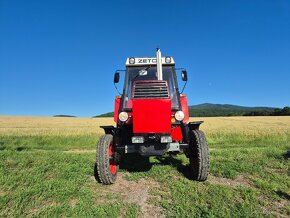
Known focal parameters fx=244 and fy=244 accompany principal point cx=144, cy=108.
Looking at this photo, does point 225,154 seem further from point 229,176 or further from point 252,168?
point 229,176

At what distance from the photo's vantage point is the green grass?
350cm

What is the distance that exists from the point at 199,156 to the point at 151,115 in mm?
1341

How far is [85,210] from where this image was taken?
11.6 ft

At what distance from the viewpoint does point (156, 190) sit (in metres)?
4.44

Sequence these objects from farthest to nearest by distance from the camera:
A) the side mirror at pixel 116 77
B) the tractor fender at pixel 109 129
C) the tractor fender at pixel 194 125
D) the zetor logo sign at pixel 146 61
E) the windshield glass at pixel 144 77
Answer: the zetor logo sign at pixel 146 61 < the side mirror at pixel 116 77 < the windshield glass at pixel 144 77 < the tractor fender at pixel 194 125 < the tractor fender at pixel 109 129

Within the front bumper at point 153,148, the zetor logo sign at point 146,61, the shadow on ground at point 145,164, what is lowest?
the shadow on ground at point 145,164

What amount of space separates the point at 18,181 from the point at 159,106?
328 centimetres

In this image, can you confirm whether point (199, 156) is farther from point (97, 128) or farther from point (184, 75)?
point (97, 128)

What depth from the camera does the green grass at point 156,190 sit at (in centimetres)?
350

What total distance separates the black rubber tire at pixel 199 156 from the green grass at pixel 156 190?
0.64 feet

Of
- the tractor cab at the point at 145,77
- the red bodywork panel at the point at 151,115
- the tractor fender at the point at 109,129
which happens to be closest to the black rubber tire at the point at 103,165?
the tractor fender at the point at 109,129

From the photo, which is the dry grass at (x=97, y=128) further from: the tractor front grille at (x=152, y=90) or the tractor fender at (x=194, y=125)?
the tractor front grille at (x=152, y=90)

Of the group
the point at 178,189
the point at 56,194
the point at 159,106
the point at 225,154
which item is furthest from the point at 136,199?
the point at 225,154

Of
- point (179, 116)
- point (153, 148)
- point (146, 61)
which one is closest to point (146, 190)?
point (153, 148)
